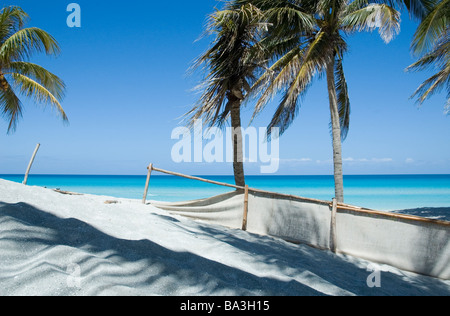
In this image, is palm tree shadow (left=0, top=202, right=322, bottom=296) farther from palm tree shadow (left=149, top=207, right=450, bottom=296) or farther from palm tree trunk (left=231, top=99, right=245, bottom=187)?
palm tree trunk (left=231, top=99, right=245, bottom=187)

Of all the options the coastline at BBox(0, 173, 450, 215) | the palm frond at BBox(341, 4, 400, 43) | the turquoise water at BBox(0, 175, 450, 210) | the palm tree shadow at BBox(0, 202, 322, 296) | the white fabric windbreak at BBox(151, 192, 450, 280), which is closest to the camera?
the palm tree shadow at BBox(0, 202, 322, 296)

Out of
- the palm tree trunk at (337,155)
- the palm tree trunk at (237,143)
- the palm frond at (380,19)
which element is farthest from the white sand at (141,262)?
the palm frond at (380,19)

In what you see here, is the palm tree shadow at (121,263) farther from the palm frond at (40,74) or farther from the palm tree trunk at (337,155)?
the palm frond at (40,74)

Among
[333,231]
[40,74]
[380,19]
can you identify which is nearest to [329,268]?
[333,231]

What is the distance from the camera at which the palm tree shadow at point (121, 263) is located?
7.72 feet

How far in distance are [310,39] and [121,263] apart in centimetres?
774

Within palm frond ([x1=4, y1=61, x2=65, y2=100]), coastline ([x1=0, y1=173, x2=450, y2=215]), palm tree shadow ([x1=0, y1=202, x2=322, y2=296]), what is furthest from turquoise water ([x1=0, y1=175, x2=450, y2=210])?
palm tree shadow ([x1=0, y1=202, x2=322, y2=296])

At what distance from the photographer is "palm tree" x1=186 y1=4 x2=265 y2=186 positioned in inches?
299

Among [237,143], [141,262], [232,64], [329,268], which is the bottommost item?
[329,268]

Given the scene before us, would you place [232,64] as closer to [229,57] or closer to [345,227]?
[229,57]

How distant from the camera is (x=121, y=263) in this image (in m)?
2.67

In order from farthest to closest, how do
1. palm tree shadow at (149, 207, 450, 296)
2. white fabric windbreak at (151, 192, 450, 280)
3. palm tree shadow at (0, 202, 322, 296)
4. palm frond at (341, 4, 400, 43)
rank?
palm frond at (341, 4, 400, 43) → white fabric windbreak at (151, 192, 450, 280) → palm tree shadow at (149, 207, 450, 296) → palm tree shadow at (0, 202, 322, 296)

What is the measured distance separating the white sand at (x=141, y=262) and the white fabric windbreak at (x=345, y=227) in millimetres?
233
